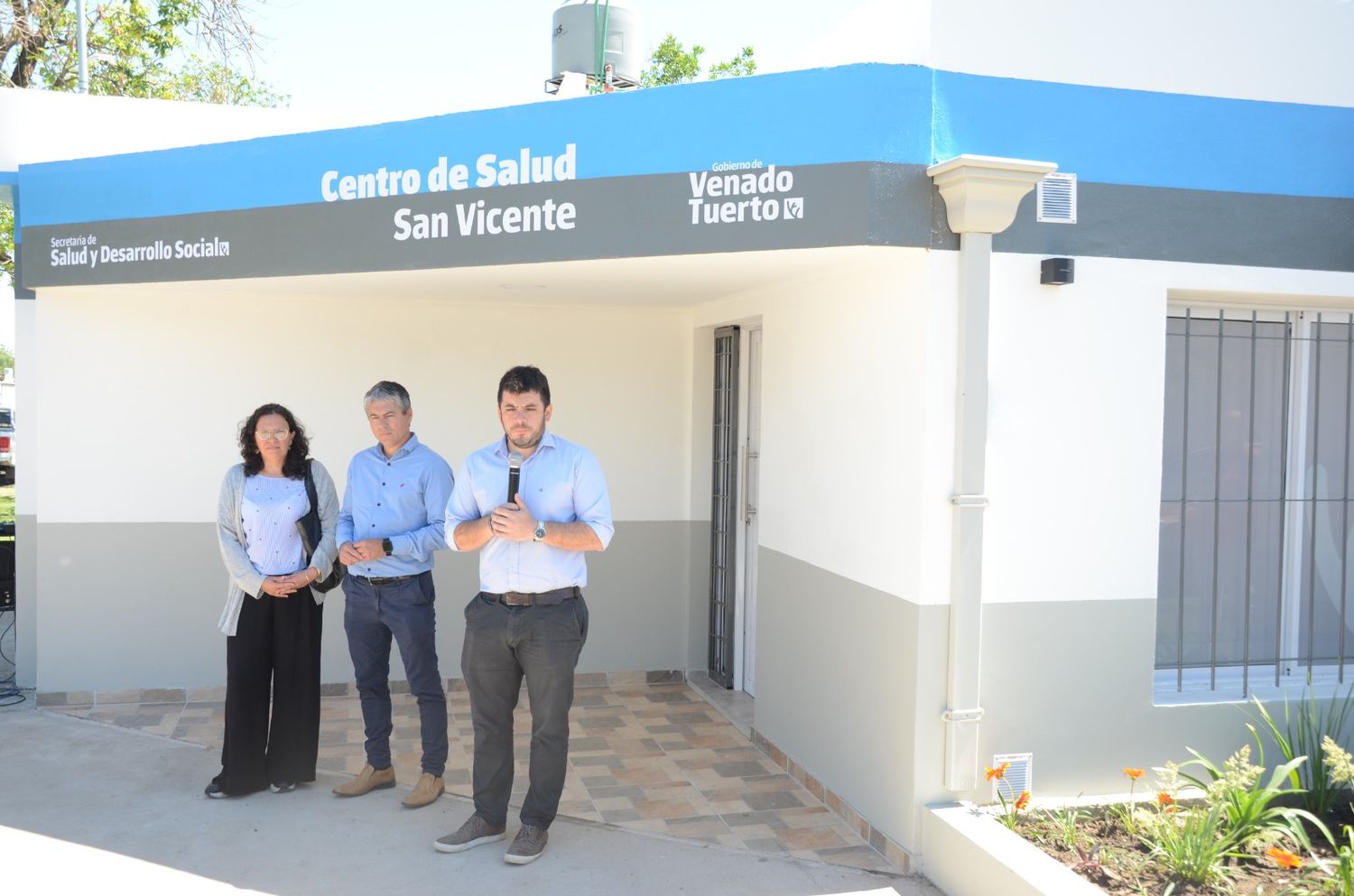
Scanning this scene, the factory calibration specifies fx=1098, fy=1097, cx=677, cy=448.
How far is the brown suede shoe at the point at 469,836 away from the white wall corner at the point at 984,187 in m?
3.01

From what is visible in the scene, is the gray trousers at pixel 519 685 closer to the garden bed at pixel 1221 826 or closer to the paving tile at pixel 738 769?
the paving tile at pixel 738 769

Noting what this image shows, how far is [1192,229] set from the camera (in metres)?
4.54

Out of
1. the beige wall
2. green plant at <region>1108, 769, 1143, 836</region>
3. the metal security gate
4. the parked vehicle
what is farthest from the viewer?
the parked vehicle

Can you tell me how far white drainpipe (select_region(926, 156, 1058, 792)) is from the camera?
162 inches

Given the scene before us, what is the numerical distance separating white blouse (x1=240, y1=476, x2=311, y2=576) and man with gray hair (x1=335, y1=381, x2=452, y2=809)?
213 millimetres

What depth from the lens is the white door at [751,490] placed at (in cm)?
667

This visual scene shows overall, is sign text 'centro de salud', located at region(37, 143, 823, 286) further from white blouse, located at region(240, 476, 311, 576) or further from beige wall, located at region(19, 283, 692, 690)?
white blouse, located at region(240, 476, 311, 576)

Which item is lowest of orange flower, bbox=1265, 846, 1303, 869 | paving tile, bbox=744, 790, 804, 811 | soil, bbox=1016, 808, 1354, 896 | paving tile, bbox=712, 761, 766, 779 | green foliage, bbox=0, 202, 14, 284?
paving tile, bbox=744, 790, 804, 811

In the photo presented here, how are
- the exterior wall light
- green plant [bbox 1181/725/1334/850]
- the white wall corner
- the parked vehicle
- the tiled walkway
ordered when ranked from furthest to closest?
1. the parked vehicle
2. the tiled walkway
3. the exterior wall light
4. the white wall corner
5. green plant [bbox 1181/725/1334/850]

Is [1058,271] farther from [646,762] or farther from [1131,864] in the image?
[646,762]

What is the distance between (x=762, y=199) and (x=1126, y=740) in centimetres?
268

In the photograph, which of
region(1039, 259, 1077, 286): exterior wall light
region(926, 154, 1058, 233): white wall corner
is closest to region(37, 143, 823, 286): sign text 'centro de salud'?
region(926, 154, 1058, 233): white wall corner

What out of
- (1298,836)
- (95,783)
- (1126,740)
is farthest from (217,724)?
(1298,836)

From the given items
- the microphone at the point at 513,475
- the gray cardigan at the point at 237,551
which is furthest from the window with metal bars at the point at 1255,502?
the gray cardigan at the point at 237,551
